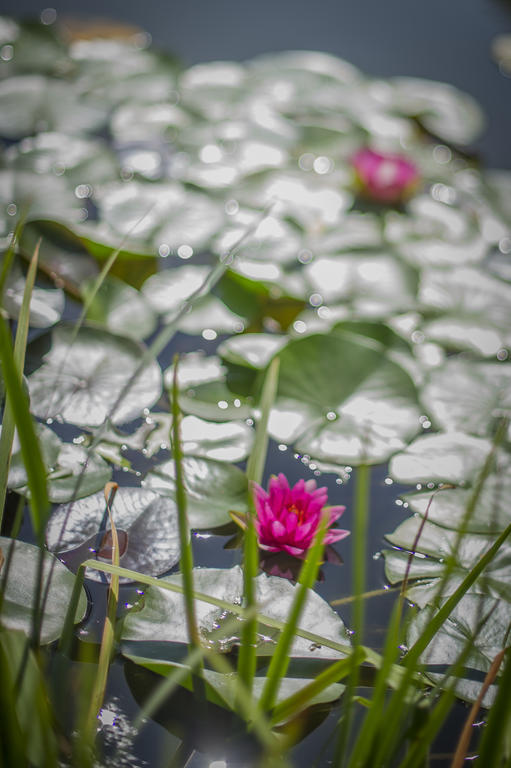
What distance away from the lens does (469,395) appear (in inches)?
43.5

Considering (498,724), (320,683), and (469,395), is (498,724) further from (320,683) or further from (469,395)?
(469,395)

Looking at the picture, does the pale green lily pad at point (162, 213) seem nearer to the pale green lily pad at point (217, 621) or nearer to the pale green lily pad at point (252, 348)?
the pale green lily pad at point (252, 348)

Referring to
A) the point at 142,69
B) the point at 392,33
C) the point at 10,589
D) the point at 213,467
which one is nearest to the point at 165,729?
the point at 10,589

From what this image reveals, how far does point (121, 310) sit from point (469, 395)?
67 cm

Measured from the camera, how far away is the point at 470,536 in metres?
0.88

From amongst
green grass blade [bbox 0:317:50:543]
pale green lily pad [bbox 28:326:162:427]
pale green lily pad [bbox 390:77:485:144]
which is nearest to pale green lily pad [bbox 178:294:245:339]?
pale green lily pad [bbox 28:326:162:427]

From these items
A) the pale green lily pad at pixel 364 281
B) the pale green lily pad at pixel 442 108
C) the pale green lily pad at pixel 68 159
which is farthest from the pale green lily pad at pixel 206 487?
the pale green lily pad at pixel 442 108

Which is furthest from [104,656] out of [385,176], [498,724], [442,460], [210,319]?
[385,176]

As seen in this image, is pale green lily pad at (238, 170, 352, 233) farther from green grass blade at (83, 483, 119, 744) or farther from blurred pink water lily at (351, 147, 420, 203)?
green grass blade at (83, 483, 119, 744)

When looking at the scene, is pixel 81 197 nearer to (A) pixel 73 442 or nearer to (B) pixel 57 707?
(A) pixel 73 442

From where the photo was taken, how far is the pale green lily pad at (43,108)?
1.68 meters

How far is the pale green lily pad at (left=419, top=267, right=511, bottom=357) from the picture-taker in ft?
4.07

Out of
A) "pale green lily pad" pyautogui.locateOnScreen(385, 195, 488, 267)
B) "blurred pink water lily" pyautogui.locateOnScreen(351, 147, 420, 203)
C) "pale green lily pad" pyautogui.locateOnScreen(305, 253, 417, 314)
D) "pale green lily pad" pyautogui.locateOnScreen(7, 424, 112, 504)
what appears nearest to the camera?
"pale green lily pad" pyautogui.locateOnScreen(7, 424, 112, 504)

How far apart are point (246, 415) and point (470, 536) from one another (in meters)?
0.40
